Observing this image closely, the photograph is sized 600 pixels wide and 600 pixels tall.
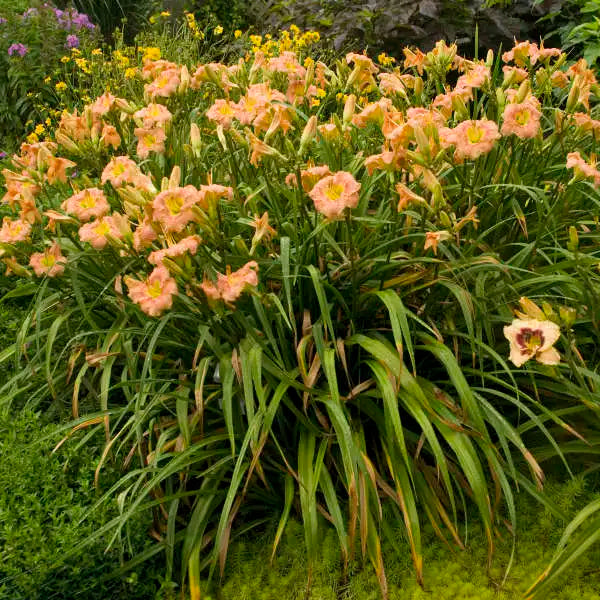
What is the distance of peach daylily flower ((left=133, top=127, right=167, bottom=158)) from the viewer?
95.0 inches

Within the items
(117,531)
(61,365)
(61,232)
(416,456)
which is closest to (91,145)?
(61,232)

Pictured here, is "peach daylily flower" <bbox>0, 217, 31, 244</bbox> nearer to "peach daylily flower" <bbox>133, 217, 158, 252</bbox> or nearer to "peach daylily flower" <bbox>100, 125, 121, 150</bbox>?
"peach daylily flower" <bbox>100, 125, 121, 150</bbox>

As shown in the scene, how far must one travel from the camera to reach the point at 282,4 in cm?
595

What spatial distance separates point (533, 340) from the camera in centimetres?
166

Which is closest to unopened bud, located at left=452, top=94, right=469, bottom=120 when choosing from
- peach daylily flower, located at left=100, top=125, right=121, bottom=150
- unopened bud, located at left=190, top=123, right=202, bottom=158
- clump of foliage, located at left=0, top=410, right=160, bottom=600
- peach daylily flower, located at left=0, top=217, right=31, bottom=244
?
unopened bud, located at left=190, top=123, right=202, bottom=158

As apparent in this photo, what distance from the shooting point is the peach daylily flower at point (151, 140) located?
7.92 ft

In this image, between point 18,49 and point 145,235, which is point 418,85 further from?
point 18,49

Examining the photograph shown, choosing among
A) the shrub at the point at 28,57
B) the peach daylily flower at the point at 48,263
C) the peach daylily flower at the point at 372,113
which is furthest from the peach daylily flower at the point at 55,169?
the shrub at the point at 28,57

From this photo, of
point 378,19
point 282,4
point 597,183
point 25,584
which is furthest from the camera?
point 282,4

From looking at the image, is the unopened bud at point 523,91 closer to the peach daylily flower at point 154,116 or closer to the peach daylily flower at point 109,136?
the peach daylily flower at point 154,116

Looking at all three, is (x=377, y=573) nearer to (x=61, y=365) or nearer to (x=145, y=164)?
(x=61, y=365)

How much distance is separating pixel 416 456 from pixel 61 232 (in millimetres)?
1471

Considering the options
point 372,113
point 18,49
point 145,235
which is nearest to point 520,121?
point 372,113

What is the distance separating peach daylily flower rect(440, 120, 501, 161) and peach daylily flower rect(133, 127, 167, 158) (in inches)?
37.8
